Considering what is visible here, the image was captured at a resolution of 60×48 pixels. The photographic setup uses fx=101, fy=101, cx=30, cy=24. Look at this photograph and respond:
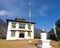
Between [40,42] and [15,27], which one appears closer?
[40,42]

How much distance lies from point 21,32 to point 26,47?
1796 centimetres

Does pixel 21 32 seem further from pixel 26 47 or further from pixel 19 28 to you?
pixel 26 47

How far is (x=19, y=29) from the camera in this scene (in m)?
40.1

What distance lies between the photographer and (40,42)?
1538 cm

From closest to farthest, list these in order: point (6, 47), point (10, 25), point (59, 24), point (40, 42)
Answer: point (40, 42)
point (6, 47)
point (10, 25)
point (59, 24)

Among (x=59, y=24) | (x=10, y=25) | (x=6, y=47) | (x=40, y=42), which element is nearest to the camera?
(x=40, y=42)

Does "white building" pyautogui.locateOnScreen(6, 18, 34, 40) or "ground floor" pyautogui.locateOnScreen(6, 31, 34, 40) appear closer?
"ground floor" pyautogui.locateOnScreen(6, 31, 34, 40)

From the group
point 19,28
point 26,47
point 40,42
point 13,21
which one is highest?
point 13,21

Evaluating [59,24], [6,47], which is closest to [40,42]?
[6,47]

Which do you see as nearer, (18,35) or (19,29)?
(18,35)

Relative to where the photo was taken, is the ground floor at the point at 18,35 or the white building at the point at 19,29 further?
the white building at the point at 19,29

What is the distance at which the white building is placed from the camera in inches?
1533

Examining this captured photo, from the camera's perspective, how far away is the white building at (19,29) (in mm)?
38938

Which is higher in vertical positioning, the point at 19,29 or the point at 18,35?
the point at 19,29
